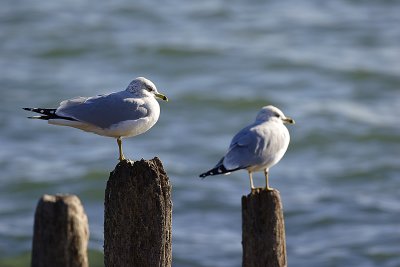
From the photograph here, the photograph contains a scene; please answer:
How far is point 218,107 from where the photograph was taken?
1648 centimetres

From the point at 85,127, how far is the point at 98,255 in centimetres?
486

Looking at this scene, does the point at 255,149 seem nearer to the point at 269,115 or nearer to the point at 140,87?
the point at 269,115

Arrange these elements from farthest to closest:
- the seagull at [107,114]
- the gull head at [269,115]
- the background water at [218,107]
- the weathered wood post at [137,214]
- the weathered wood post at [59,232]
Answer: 1. the background water at [218,107]
2. the gull head at [269,115]
3. the seagull at [107,114]
4. the weathered wood post at [137,214]
5. the weathered wood post at [59,232]

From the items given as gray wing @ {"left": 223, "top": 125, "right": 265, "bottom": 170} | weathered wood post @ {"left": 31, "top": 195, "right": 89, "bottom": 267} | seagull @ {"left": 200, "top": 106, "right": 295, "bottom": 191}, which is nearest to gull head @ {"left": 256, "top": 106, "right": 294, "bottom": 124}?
seagull @ {"left": 200, "top": 106, "right": 295, "bottom": 191}

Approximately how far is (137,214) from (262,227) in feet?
2.33

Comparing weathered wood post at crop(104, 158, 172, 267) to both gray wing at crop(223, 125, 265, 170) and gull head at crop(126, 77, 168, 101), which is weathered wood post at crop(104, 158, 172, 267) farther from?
gull head at crop(126, 77, 168, 101)

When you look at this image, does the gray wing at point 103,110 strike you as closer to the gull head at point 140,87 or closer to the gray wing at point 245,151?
the gull head at point 140,87

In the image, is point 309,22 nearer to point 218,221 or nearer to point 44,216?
point 218,221

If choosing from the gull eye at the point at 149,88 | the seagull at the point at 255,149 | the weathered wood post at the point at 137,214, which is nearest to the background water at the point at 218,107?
the gull eye at the point at 149,88

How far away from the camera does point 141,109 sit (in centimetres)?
626

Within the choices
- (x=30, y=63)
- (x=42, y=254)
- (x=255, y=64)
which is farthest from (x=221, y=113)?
(x=42, y=254)

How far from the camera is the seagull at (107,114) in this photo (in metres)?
6.07

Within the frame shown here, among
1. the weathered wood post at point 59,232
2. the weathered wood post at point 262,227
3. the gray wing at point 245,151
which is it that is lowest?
the weathered wood post at point 59,232

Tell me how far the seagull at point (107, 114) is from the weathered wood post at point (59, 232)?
141cm
